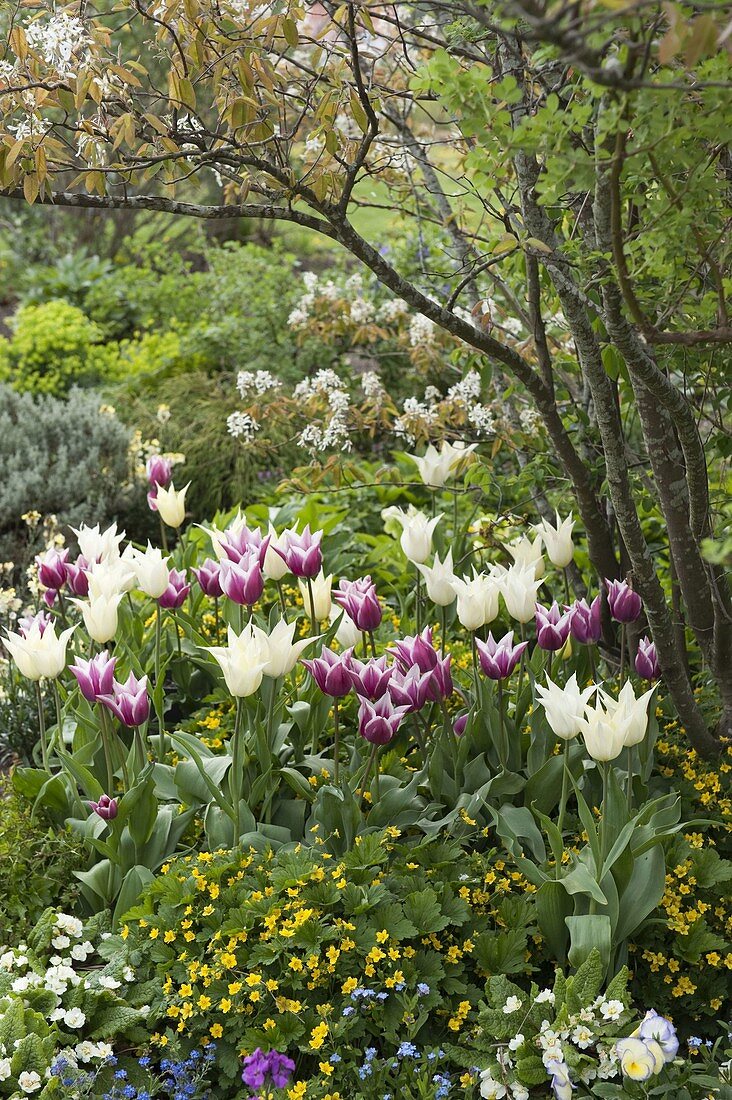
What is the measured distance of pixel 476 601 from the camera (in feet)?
8.23

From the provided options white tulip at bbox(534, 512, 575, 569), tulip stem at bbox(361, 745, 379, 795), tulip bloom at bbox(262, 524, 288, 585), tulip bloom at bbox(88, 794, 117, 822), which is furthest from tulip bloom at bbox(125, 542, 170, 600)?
white tulip at bbox(534, 512, 575, 569)

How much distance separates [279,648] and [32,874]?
0.88 meters

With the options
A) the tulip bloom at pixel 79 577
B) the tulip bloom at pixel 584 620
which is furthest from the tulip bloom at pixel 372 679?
the tulip bloom at pixel 79 577

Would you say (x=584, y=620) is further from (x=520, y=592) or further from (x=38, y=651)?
(x=38, y=651)

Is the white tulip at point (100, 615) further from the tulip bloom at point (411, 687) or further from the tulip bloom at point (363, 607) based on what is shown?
the tulip bloom at point (411, 687)

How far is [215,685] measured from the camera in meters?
3.37

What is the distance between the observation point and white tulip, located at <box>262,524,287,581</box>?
2837 millimetres

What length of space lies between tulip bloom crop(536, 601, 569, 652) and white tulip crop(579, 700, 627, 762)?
419 millimetres

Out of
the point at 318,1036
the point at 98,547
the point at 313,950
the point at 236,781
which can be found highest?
the point at 98,547

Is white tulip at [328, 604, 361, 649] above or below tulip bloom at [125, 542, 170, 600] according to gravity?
below

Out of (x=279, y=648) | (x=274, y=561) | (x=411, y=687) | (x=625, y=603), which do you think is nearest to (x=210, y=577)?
(x=274, y=561)

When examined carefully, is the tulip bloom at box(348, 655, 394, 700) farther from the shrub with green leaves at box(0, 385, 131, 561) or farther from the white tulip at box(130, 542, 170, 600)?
the shrub with green leaves at box(0, 385, 131, 561)

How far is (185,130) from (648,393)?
1.19 metres

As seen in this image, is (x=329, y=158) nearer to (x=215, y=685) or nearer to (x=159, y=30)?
(x=159, y=30)
